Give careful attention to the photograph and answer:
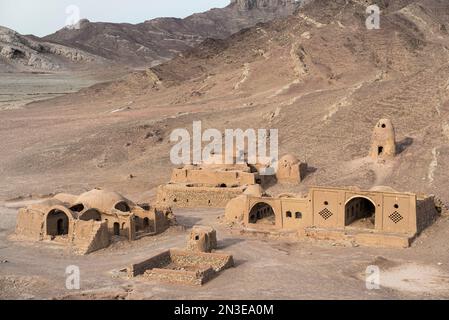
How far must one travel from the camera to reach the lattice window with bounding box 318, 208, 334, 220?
2731cm

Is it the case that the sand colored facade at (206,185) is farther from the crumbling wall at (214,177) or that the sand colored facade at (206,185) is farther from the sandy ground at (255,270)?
the sandy ground at (255,270)

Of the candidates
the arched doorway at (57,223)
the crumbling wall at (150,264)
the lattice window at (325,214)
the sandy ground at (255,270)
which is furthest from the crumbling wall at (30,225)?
the lattice window at (325,214)

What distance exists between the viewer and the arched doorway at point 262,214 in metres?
29.1

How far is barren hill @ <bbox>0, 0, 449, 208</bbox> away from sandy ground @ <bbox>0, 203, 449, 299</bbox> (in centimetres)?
1006

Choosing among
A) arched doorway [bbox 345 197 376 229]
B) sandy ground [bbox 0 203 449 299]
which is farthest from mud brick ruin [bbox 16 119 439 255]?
sandy ground [bbox 0 203 449 299]

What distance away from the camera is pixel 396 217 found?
86.4 feet

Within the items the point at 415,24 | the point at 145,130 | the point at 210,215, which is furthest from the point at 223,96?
the point at 210,215

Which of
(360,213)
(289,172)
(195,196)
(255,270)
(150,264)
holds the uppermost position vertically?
(289,172)

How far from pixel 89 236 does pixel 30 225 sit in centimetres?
347

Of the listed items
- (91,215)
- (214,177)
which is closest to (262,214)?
(214,177)

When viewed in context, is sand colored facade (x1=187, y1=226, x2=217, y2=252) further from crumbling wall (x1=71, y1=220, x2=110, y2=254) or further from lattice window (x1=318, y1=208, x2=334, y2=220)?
lattice window (x1=318, y1=208, x2=334, y2=220)

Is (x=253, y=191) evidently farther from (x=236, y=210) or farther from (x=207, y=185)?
(x=207, y=185)

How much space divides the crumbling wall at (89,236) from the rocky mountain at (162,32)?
132m

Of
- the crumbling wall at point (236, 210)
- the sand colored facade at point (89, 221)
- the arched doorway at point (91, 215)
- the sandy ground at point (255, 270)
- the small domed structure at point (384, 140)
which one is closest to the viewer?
the sandy ground at point (255, 270)
